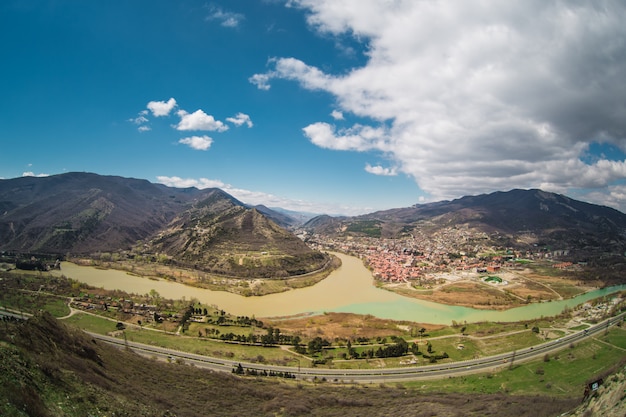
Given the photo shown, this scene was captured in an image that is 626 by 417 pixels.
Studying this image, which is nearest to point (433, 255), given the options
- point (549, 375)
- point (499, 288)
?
point (499, 288)

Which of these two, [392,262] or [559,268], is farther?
[392,262]

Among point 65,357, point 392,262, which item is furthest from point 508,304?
point 65,357

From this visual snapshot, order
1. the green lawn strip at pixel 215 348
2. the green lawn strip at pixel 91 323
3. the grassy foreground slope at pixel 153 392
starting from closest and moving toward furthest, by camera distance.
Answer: the grassy foreground slope at pixel 153 392 < the green lawn strip at pixel 215 348 < the green lawn strip at pixel 91 323

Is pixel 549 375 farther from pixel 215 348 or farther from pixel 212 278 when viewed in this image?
pixel 212 278

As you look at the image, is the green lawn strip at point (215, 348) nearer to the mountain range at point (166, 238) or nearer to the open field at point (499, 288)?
the open field at point (499, 288)

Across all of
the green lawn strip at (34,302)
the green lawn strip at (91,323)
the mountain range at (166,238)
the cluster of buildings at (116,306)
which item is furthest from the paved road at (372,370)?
the mountain range at (166,238)

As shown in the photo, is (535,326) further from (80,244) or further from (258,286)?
(80,244)
